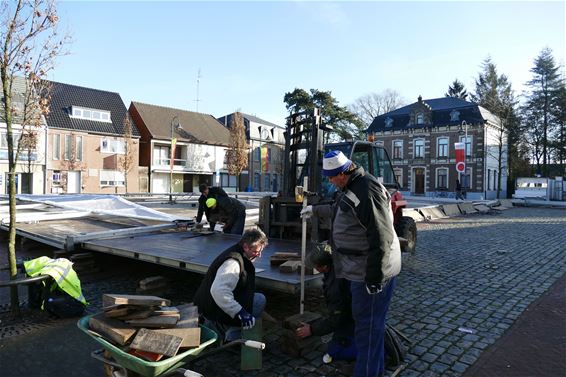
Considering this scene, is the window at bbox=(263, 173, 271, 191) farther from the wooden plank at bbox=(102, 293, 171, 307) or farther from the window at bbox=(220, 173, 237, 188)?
the wooden plank at bbox=(102, 293, 171, 307)

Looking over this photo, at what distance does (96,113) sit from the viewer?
A: 3859cm

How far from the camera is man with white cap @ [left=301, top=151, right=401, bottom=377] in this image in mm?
3127

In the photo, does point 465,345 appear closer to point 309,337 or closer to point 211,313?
point 309,337

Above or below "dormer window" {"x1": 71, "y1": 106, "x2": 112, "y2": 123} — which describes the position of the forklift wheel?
below

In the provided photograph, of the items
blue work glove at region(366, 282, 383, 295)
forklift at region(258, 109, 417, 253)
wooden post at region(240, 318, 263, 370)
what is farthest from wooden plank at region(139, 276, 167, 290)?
blue work glove at region(366, 282, 383, 295)

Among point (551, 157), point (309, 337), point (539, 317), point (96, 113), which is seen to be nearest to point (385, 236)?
point (309, 337)

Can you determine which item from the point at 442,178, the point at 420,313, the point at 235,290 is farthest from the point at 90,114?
the point at 235,290

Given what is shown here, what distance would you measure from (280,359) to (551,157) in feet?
174

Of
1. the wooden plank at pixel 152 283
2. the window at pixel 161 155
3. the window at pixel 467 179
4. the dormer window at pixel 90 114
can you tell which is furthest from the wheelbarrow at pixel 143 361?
the window at pixel 467 179

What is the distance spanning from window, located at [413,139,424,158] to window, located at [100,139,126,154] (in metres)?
31.2

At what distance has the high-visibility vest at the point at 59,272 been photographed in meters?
4.95

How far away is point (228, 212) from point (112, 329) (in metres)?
5.17

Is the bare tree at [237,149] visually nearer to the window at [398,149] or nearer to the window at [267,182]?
the window at [267,182]

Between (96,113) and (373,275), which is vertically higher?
(96,113)
